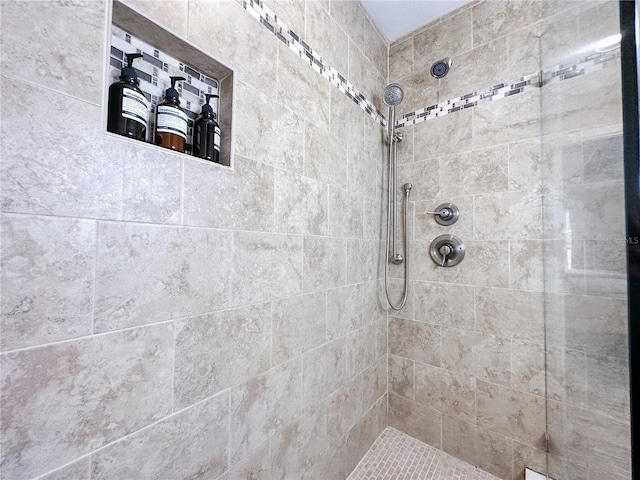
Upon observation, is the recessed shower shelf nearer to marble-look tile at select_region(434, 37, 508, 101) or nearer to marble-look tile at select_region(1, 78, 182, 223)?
marble-look tile at select_region(1, 78, 182, 223)

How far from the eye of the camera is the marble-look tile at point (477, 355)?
4.40 ft

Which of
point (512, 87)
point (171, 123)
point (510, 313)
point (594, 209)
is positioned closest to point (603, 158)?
point (594, 209)

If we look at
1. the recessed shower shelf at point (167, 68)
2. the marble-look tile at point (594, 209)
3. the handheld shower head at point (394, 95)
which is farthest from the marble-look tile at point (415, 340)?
the recessed shower shelf at point (167, 68)

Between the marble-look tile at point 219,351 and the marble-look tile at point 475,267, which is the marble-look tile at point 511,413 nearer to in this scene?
the marble-look tile at point 475,267

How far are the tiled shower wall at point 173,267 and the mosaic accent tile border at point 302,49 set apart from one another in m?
0.04

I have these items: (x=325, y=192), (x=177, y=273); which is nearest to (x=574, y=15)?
(x=325, y=192)

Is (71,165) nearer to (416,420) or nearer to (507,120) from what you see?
(507,120)

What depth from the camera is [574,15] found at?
1085mm

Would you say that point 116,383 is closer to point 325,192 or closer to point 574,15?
point 325,192

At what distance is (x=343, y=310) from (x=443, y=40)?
1.68 meters

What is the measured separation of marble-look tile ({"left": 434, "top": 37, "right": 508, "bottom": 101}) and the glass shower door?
0.57 feet

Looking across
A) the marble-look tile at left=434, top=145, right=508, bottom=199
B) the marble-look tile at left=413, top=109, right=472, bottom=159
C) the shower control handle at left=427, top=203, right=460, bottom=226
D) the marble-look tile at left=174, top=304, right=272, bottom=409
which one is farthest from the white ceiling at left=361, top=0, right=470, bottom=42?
the marble-look tile at left=174, top=304, right=272, bottom=409

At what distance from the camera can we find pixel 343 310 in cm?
133

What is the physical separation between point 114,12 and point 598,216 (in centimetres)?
158
